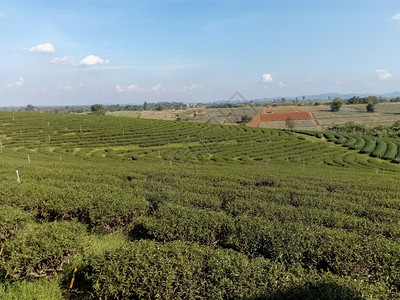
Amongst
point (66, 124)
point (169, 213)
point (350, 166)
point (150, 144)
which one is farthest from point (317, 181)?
point (66, 124)

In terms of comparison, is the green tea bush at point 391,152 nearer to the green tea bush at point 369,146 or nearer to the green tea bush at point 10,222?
the green tea bush at point 369,146

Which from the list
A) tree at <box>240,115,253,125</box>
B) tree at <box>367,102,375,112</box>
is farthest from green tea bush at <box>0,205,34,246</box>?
tree at <box>367,102,375,112</box>

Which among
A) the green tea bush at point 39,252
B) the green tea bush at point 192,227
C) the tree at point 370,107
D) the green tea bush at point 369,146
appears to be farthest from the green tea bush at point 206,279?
the tree at point 370,107

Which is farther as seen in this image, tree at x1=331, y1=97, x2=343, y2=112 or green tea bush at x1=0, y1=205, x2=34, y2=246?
tree at x1=331, y1=97, x2=343, y2=112

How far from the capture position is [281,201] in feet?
45.7

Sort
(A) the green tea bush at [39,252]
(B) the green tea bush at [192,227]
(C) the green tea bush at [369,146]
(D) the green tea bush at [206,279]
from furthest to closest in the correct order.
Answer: (C) the green tea bush at [369,146] < (B) the green tea bush at [192,227] < (A) the green tea bush at [39,252] < (D) the green tea bush at [206,279]

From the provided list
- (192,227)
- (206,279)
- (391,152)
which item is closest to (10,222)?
(192,227)

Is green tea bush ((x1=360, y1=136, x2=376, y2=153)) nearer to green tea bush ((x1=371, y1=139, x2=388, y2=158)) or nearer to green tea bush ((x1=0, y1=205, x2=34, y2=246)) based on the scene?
green tea bush ((x1=371, y1=139, x2=388, y2=158))

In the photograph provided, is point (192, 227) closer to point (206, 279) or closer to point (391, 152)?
point (206, 279)

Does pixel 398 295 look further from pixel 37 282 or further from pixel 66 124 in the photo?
pixel 66 124

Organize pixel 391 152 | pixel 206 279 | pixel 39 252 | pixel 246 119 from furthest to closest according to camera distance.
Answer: pixel 246 119
pixel 391 152
pixel 39 252
pixel 206 279

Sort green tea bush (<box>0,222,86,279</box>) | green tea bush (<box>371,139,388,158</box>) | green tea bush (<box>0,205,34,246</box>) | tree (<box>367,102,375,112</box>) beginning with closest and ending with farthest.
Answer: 1. green tea bush (<box>0,222,86,279</box>)
2. green tea bush (<box>0,205,34,246</box>)
3. green tea bush (<box>371,139,388,158</box>)
4. tree (<box>367,102,375,112</box>)

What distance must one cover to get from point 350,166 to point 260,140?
2163 centimetres

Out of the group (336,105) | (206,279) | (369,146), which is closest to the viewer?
(206,279)
